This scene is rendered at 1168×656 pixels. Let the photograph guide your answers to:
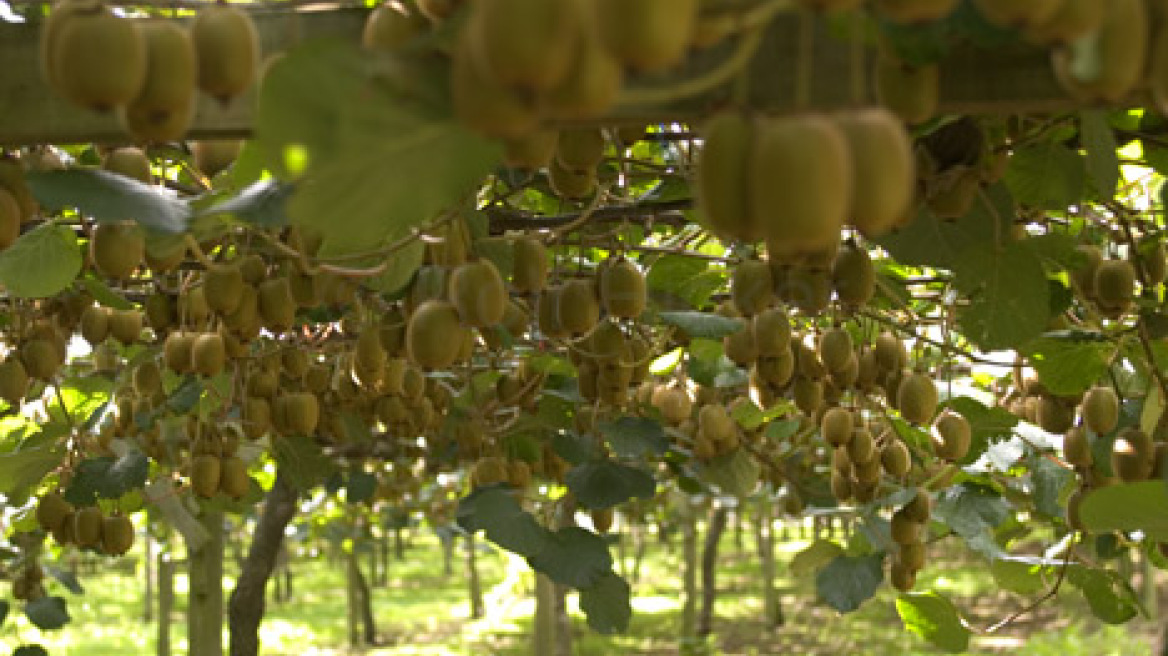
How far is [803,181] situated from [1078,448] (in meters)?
1.46

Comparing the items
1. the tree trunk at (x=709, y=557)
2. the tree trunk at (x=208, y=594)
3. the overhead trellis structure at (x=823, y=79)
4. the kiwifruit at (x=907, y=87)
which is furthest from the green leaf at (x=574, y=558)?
the tree trunk at (x=709, y=557)

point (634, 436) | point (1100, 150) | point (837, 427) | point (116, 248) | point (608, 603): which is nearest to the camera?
point (1100, 150)

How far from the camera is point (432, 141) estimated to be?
655 millimetres

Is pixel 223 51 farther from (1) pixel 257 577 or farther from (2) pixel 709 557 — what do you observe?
(2) pixel 709 557

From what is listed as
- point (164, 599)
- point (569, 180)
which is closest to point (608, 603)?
point (569, 180)

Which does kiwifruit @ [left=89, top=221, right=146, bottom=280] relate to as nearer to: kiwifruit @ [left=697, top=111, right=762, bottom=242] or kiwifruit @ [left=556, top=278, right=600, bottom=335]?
kiwifruit @ [left=556, top=278, right=600, bottom=335]

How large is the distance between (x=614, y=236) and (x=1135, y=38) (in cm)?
101

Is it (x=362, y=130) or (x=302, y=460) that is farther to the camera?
(x=302, y=460)

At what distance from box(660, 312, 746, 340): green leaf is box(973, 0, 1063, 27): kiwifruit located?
4.23 feet

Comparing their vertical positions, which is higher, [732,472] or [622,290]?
[622,290]

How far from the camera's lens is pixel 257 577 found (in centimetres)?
549

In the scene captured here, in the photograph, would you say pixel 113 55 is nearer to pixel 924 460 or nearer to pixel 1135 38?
pixel 1135 38

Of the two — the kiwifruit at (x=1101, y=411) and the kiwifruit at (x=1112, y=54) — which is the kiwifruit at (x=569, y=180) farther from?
the kiwifruit at (x=1101, y=411)

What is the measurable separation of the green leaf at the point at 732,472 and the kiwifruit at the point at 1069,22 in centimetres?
281
